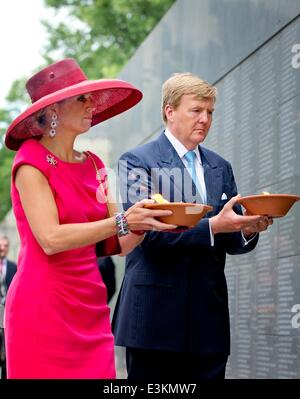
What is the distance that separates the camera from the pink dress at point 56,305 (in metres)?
3.44

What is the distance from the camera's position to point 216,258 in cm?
424

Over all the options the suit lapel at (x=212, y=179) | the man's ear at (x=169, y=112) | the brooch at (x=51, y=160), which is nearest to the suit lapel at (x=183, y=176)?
the suit lapel at (x=212, y=179)

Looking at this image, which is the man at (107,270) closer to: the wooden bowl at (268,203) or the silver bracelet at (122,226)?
the wooden bowl at (268,203)

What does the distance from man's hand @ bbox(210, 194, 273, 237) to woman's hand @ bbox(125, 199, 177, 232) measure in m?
0.47

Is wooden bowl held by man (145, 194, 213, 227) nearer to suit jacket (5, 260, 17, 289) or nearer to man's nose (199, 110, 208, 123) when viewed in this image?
man's nose (199, 110, 208, 123)

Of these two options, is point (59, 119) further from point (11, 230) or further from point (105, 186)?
point (11, 230)

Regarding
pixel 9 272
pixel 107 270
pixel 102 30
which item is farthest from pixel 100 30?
pixel 107 270

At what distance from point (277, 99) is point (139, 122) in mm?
4284

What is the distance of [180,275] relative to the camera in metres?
4.16

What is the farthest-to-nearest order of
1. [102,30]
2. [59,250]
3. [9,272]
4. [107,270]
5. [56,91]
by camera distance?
[102,30]
[9,272]
[107,270]
[56,91]
[59,250]

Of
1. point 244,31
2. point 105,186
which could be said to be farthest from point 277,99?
point 105,186

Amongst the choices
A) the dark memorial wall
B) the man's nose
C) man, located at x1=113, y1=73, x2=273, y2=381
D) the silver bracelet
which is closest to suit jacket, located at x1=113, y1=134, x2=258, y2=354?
man, located at x1=113, y1=73, x2=273, y2=381

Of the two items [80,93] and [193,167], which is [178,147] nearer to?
[193,167]

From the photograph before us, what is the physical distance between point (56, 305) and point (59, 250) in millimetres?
205
